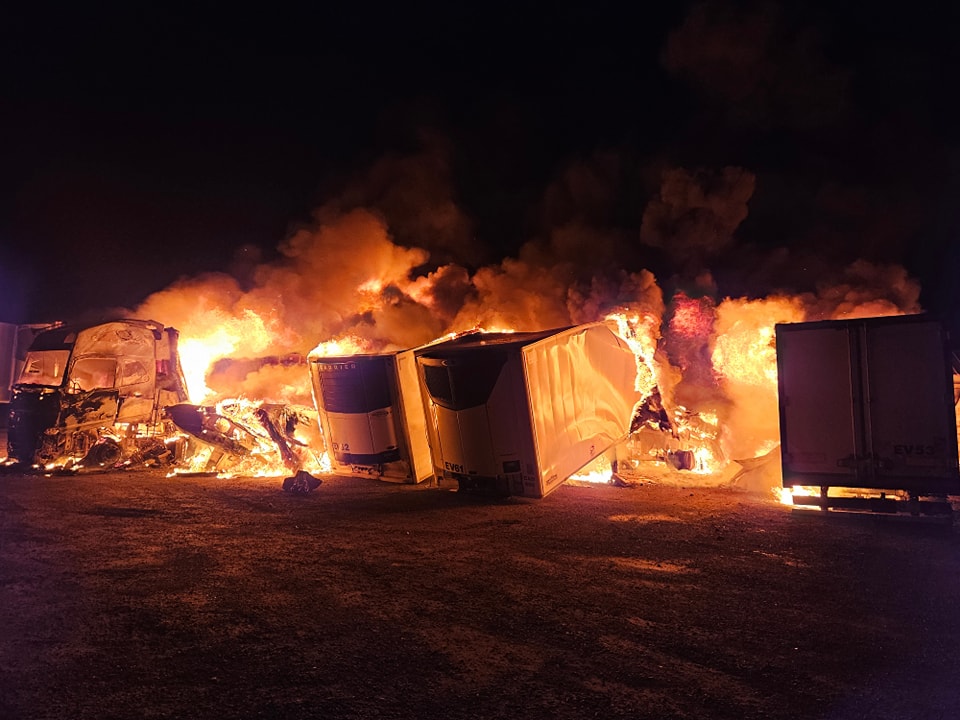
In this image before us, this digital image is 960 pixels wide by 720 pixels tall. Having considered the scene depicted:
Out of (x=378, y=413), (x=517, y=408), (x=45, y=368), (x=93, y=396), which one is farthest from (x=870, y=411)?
(x=45, y=368)

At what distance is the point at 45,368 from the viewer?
12.2 meters

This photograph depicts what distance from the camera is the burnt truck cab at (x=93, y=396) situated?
11.5 m

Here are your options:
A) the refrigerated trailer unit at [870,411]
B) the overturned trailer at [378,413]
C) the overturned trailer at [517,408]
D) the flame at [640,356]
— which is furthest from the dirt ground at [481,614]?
the flame at [640,356]

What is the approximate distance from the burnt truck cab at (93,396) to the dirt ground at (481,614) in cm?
416

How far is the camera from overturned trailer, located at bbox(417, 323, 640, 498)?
307 inches

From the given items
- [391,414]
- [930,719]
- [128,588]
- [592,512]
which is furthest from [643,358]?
[128,588]

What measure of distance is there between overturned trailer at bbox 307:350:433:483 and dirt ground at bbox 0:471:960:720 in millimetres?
1546

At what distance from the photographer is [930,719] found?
3.24 meters

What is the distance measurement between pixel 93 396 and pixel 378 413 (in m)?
7.07

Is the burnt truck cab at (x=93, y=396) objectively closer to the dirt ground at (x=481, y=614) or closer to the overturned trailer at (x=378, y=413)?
the dirt ground at (x=481, y=614)

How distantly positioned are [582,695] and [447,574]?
2.32m

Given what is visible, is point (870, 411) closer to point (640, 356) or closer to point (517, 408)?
point (640, 356)

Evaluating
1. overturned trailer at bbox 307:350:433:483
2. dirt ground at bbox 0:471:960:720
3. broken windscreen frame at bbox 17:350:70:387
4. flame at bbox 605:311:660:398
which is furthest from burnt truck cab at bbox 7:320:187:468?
flame at bbox 605:311:660:398

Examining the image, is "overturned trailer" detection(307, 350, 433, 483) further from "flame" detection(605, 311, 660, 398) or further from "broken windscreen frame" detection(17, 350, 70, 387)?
"broken windscreen frame" detection(17, 350, 70, 387)
